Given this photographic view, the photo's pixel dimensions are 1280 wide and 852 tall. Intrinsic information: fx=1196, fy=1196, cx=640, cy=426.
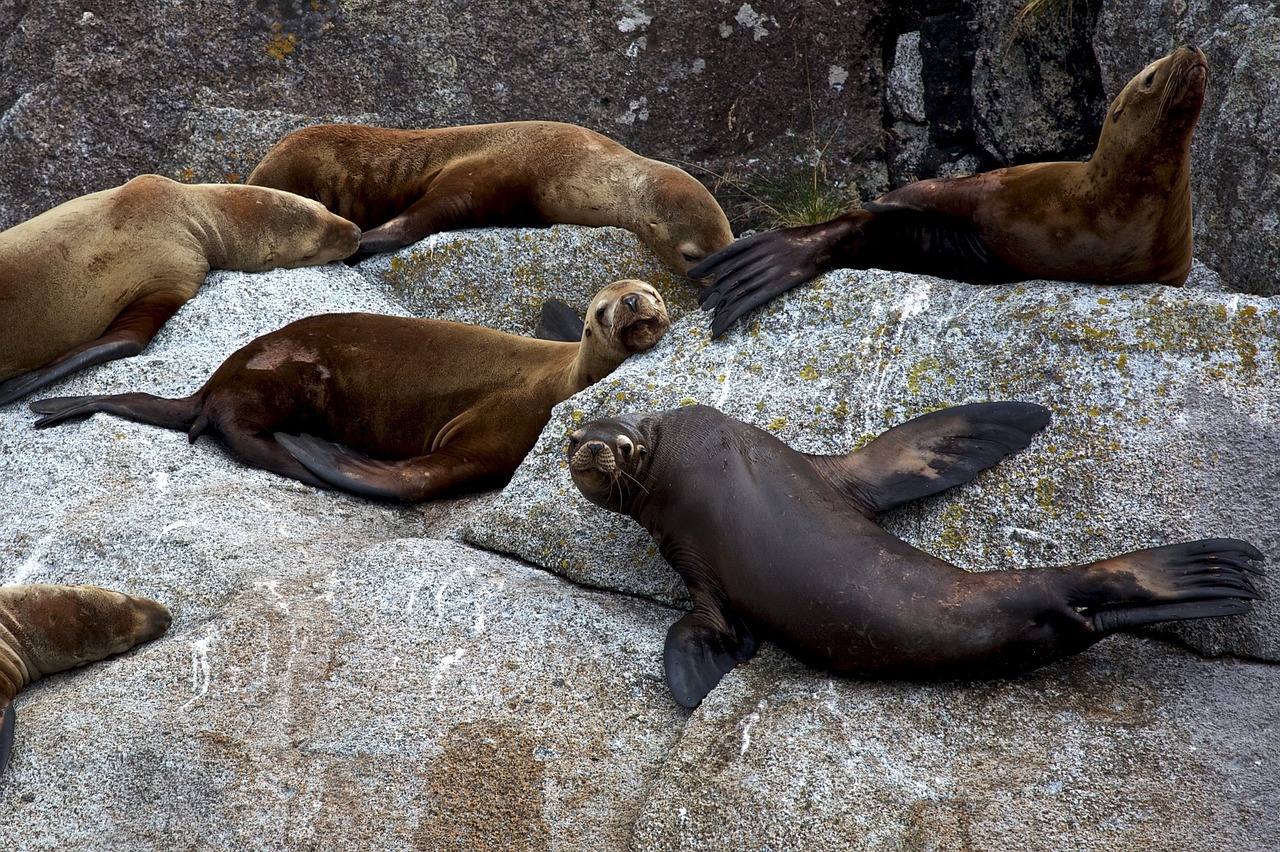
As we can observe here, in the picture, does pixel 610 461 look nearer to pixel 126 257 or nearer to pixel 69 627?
pixel 69 627

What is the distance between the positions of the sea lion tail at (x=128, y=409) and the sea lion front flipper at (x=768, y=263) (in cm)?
227

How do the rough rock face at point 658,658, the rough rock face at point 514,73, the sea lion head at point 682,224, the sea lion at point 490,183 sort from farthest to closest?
the rough rock face at point 514,73 → the sea lion at point 490,183 → the sea lion head at point 682,224 → the rough rock face at point 658,658

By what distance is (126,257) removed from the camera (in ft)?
19.3

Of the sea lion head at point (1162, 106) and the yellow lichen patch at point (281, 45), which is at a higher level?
the sea lion head at point (1162, 106)

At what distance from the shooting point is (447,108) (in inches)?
290

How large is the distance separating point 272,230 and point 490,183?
1.19 m

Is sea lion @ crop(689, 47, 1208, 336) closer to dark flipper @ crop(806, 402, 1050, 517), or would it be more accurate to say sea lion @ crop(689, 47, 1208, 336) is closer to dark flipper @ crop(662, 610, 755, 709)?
dark flipper @ crop(806, 402, 1050, 517)

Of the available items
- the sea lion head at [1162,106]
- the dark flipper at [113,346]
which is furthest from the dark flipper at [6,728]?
the sea lion head at [1162,106]

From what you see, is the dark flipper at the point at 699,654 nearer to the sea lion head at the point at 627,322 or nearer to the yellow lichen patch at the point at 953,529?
the yellow lichen patch at the point at 953,529

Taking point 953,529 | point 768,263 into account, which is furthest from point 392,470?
point 953,529

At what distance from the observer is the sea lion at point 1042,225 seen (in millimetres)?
3830

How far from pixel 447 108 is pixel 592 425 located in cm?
424

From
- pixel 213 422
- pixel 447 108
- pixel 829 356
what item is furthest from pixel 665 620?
pixel 447 108

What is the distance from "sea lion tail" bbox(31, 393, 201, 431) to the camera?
4.99 meters
